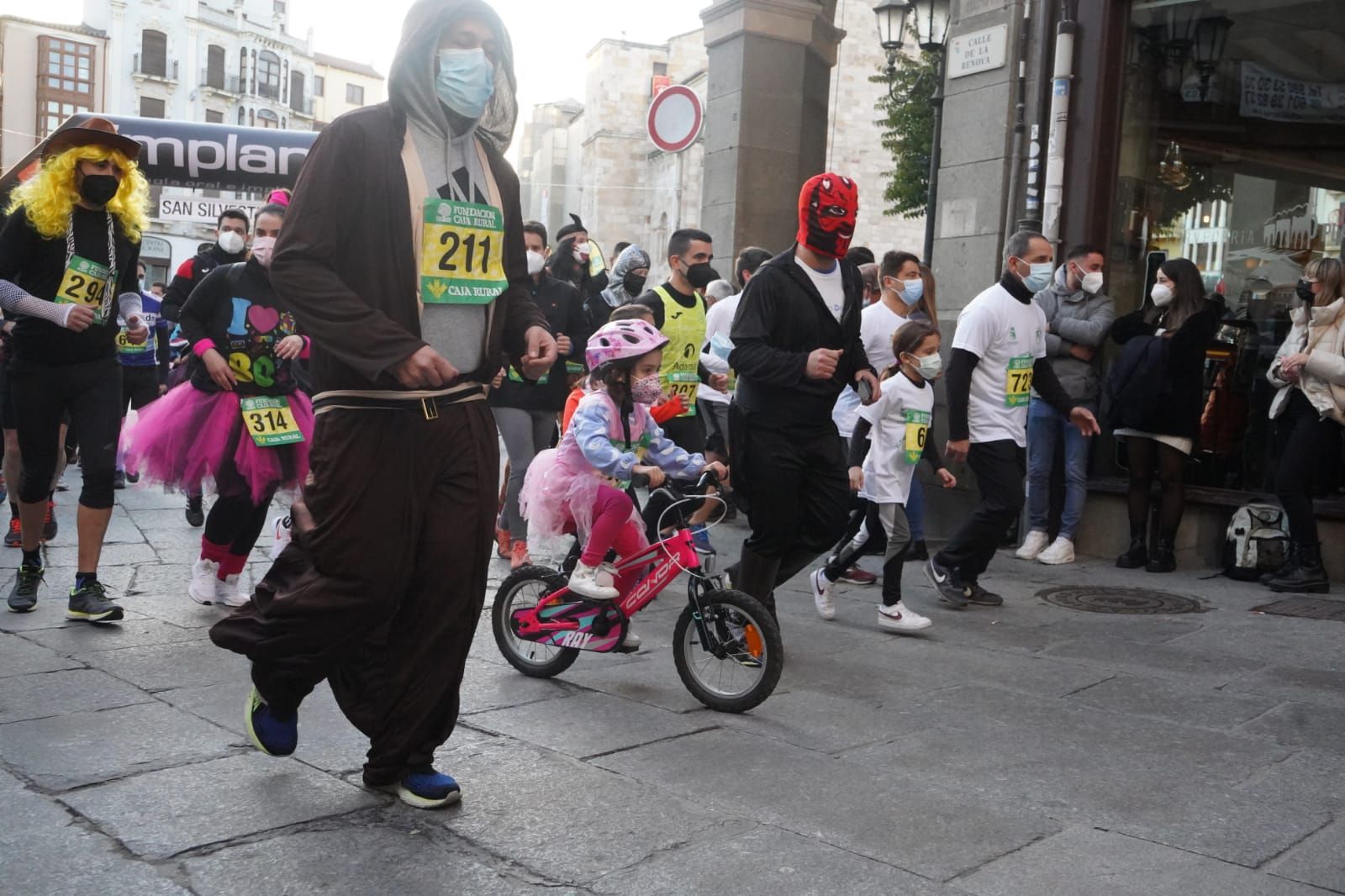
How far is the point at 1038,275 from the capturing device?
7617 millimetres

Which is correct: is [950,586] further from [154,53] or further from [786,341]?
[154,53]

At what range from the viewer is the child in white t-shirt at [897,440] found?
698 cm

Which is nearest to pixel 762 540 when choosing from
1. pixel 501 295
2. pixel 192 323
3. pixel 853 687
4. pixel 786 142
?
pixel 853 687

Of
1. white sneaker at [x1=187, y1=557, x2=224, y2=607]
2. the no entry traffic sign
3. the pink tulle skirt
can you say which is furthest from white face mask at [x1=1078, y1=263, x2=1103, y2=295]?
white sneaker at [x1=187, y1=557, x2=224, y2=607]

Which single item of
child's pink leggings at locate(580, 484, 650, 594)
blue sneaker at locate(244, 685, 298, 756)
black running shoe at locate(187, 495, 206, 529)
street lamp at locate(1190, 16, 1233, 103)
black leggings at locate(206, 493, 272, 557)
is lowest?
black running shoe at locate(187, 495, 206, 529)

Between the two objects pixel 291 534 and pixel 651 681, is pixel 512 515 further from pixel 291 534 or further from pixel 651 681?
pixel 291 534

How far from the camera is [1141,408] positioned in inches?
348

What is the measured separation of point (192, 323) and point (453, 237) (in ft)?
11.0

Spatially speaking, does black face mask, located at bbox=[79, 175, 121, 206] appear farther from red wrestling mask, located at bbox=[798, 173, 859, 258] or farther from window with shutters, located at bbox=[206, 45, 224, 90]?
window with shutters, located at bbox=[206, 45, 224, 90]

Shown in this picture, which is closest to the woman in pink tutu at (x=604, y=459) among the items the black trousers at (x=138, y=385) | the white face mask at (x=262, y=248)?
the white face mask at (x=262, y=248)

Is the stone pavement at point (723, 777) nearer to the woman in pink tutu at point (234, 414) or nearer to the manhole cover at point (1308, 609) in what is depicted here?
the woman in pink tutu at point (234, 414)

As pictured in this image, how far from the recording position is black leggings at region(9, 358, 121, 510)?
628 cm

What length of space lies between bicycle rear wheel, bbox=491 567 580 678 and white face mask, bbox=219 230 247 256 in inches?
134

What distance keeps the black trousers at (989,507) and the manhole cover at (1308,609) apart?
1.50 meters
